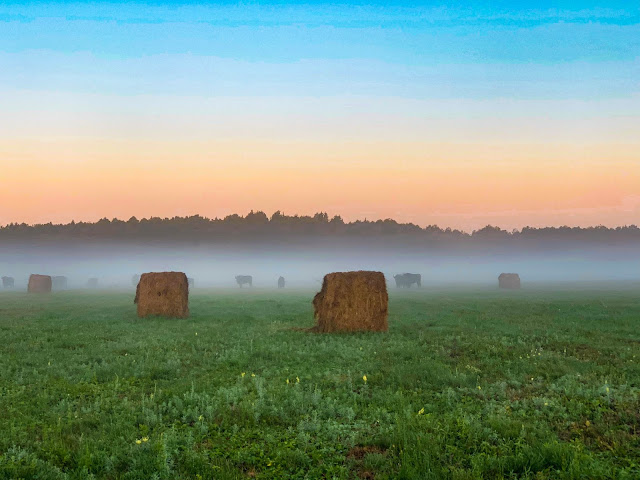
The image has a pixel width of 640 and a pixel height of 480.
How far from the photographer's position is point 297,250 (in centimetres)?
17612

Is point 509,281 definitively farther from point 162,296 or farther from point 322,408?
point 322,408

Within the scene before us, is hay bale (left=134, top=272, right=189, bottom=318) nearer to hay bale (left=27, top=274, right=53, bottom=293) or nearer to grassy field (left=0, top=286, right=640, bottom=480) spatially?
grassy field (left=0, top=286, right=640, bottom=480)

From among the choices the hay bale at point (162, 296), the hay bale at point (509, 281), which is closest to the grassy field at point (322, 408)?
the hay bale at point (162, 296)

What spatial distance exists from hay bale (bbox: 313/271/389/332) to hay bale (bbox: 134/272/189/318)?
888 cm

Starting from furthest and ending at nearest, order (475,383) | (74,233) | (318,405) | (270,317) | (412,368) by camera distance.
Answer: (74,233)
(270,317)
(412,368)
(475,383)
(318,405)

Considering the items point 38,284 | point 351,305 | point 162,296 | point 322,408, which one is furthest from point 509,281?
point 322,408

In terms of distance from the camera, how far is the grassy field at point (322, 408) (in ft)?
20.5

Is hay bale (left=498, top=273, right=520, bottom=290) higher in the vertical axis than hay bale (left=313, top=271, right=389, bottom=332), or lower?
lower

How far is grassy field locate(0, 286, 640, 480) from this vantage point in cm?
626

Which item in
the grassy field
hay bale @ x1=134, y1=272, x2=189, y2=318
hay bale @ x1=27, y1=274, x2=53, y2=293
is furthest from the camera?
hay bale @ x1=27, y1=274, x2=53, y2=293

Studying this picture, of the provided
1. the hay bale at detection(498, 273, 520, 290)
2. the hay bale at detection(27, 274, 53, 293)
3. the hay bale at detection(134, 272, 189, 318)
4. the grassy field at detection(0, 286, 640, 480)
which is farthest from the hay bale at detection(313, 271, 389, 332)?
the hay bale at detection(498, 273, 520, 290)

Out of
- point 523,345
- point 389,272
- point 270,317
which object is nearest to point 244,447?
point 523,345

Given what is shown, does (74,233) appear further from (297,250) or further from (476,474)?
(476,474)

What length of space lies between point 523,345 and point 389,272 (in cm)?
14433
